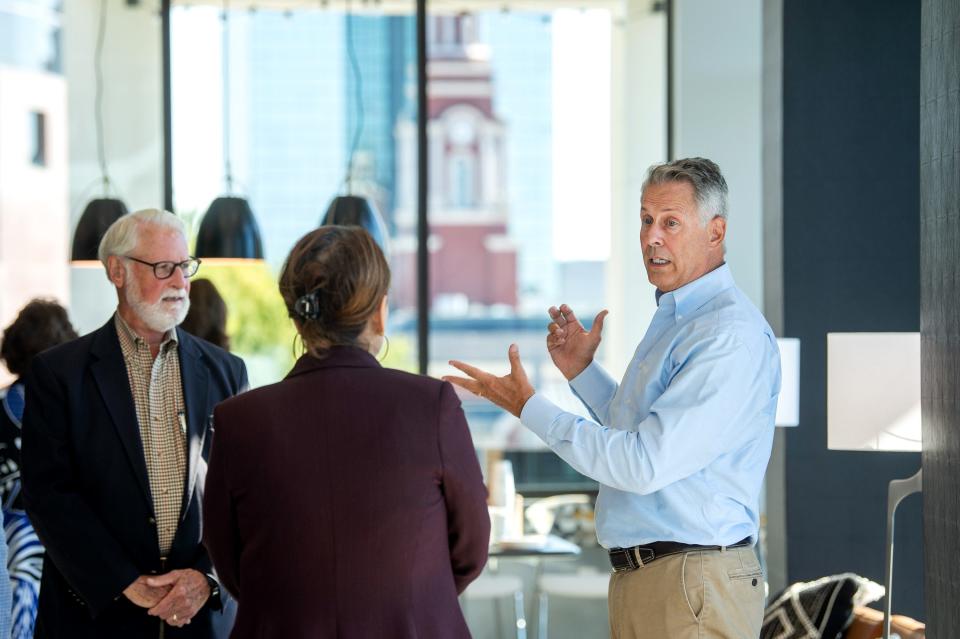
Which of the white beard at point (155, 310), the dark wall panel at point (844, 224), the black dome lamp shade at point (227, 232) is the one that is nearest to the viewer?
the white beard at point (155, 310)

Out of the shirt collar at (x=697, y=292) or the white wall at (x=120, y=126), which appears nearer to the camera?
the shirt collar at (x=697, y=292)

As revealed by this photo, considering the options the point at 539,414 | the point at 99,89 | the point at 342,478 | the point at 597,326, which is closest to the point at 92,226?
the point at 99,89

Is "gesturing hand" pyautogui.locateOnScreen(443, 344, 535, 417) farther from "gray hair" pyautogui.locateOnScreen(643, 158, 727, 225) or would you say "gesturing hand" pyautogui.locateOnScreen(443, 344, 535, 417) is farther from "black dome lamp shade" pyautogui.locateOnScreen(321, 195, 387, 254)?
"black dome lamp shade" pyautogui.locateOnScreen(321, 195, 387, 254)

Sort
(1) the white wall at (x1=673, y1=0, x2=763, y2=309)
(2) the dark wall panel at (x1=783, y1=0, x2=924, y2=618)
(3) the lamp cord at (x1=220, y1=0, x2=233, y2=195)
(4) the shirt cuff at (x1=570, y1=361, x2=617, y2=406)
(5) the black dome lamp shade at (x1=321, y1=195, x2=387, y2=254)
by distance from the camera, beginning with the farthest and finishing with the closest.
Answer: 1. (3) the lamp cord at (x1=220, y1=0, x2=233, y2=195)
2. (1) the white wall at (x1=673, y1=0, x2=763, y2=309)
3. (5) the black dome lamp shade at (x1=321, y1=195, x2=387, y2=254)
4. (2) the dark wall panel at (x1=783, y1=0, x2=924, y2=618)
5. (4) the shirt cuff at (x1=570, y1=361, x2=617, y2=406)

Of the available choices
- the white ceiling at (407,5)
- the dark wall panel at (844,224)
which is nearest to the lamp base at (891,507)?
the dark wall panel at (844,224)

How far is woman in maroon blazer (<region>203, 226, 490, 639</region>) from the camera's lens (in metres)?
1.78

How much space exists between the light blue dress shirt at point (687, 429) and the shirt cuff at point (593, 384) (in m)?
0.21

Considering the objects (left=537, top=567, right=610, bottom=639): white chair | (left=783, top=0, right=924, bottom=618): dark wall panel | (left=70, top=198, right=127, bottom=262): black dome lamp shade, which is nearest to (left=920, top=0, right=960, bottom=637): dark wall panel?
(left=783, top=0, right=924, bottom=618): dark wall panel

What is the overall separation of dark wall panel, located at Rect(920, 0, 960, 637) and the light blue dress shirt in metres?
0.31

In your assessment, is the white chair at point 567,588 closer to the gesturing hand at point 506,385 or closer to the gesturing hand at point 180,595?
the gesturing hand at point 180,595

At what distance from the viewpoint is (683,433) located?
82.7 inches

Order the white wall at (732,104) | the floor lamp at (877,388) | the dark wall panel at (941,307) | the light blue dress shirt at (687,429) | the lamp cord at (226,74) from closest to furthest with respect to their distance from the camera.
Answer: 1. the dark wall panel at (941,307)
2. the light blue dress shirt at (687,429)
3. the floor lamp at (877,388)
4. the white wall at (732,104)
5. the lamp cord at (226,74)

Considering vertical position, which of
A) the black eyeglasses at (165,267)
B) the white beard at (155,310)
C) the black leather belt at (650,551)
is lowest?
the black leather belt at (650,551)

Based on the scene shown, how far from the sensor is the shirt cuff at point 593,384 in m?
2.56
